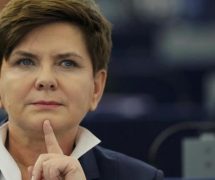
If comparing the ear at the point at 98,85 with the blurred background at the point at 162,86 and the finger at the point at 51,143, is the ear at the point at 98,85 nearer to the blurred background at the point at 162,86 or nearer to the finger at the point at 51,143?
the finger at the point at 51,143

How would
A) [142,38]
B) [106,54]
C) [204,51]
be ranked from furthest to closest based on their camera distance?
[204,51] → [142,38] → [106,54]

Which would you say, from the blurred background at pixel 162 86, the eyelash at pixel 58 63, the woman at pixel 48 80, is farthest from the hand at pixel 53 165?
the blurred background at pixel 162 86

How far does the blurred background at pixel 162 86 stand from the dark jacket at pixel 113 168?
900mm

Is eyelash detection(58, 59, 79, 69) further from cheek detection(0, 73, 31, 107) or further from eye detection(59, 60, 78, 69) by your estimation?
cheek detection(0, 73, 31, 107)

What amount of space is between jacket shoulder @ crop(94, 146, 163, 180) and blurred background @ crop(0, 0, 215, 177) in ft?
2.94

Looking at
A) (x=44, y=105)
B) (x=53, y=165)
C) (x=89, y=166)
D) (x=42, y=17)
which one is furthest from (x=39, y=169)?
(x=42, y=17)

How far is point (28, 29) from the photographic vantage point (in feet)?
6.57

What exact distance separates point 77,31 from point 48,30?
0.26 ft

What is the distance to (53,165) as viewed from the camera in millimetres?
1928

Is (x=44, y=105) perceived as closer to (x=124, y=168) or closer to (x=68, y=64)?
(x=68, y=64)

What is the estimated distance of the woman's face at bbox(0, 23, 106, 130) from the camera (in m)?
1.96

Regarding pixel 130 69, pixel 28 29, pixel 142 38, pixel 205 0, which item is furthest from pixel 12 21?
pixel 205 0

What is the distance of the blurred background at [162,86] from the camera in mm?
3875

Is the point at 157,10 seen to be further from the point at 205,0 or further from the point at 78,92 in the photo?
the point at 78,92
